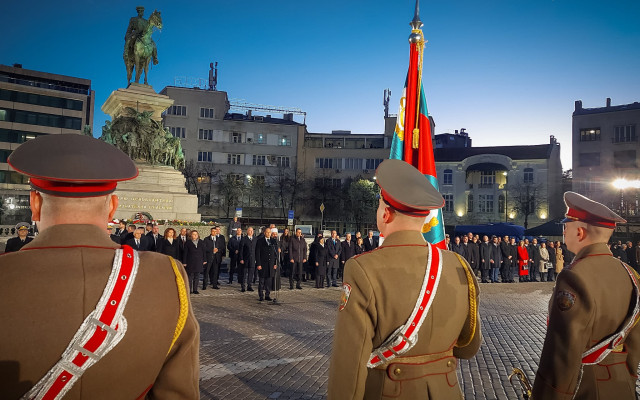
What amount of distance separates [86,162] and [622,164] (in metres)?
64.8

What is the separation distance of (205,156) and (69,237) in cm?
6071

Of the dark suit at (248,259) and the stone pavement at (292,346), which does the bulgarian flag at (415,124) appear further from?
the dark suit at (248,259)

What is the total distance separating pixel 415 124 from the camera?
26.5 feet

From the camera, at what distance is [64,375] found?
1.69 metres

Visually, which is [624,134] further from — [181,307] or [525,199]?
[181,307]

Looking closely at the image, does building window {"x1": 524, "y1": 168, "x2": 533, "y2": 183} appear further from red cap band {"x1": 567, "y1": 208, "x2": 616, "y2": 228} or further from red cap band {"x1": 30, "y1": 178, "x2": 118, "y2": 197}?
red cap band {"x1": 30, "y1": 178, "x2": 118, "y2": 197}

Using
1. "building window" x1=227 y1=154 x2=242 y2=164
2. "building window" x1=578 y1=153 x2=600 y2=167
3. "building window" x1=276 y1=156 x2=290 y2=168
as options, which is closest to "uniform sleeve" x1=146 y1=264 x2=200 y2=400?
"building window" x1=276 y1=156 x2=290 y2=168

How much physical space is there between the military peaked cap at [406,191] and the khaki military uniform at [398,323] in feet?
0.52

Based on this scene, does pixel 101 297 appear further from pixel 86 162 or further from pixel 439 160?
pixel 439 160

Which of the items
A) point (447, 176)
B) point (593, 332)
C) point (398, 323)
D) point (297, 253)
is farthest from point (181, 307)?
point (447, 176)

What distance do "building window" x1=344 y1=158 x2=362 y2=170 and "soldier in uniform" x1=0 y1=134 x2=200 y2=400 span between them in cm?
6185

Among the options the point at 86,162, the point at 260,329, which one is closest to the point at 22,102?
the point at 260,329

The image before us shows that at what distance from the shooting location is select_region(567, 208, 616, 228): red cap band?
334 cm

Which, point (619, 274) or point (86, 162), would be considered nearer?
point (86, 162)
